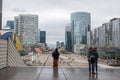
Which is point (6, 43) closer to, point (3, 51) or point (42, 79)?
point (3, 51)

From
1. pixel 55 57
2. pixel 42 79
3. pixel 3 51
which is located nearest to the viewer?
pixel 42 79

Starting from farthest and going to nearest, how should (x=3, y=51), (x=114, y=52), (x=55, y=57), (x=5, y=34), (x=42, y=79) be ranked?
(x=114, y=52) < (x=5, y=34) < (x=55, y=57) < (x=3, y=51) < (x=42, y=79)

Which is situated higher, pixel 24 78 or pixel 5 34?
pixel 5 34

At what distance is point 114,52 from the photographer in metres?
193

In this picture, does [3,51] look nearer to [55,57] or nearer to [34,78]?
[55,57]

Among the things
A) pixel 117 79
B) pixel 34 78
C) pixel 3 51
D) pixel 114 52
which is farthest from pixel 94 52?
pixel 114 52

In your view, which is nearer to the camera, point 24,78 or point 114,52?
point 24,78

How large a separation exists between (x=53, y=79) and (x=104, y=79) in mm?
→ 2464

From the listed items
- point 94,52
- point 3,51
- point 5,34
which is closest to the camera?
point 94,52

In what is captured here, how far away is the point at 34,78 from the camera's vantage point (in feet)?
54.6

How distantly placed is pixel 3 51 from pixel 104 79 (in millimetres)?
9488

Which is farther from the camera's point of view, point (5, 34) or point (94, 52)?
point (5, 34)

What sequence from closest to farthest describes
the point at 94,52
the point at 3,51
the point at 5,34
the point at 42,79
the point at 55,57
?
the point at 42,79, the point at 94,52, the point at 3,51, the point at 55,57, the point at 5,34

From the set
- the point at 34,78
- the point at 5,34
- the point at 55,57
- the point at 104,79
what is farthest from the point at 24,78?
the point at 5,34
